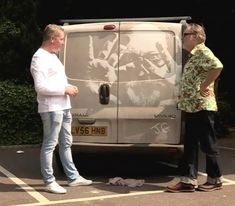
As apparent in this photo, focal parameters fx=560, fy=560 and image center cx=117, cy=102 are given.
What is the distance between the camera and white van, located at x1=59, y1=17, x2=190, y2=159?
22.4ft

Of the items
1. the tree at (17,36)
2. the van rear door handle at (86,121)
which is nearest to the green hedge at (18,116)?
the tree at (17,36)

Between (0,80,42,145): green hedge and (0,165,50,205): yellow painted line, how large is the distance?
2268 mm

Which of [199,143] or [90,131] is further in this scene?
[90,131]

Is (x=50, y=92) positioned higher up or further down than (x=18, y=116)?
higher up

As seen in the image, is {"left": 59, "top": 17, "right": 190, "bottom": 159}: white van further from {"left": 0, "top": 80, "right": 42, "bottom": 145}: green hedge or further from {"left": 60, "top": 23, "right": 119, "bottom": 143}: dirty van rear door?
{"left": 0, "top": 80, "right": 42, "bottom": 145}: green hedge

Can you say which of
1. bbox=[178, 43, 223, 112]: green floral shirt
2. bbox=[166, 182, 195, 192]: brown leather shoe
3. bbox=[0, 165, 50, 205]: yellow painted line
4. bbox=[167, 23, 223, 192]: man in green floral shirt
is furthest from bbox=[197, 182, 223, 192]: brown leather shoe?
bbox=[0, 165, 50, 205]: yellow painted line

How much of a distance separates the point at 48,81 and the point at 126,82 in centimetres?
108

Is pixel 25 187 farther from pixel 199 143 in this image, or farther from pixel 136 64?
pixel 199 143

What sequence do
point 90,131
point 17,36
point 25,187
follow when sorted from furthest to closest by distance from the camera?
point 17,36 → point 90,131 → point 25,187

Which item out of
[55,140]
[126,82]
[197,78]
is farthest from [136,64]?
[55,140]

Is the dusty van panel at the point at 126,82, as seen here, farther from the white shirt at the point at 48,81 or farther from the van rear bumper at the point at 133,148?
the white shirt at the point at 48,81

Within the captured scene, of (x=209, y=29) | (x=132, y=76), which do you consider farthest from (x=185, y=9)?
(x=132, y=76)

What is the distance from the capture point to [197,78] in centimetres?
634

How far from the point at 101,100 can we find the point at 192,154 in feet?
4.25
